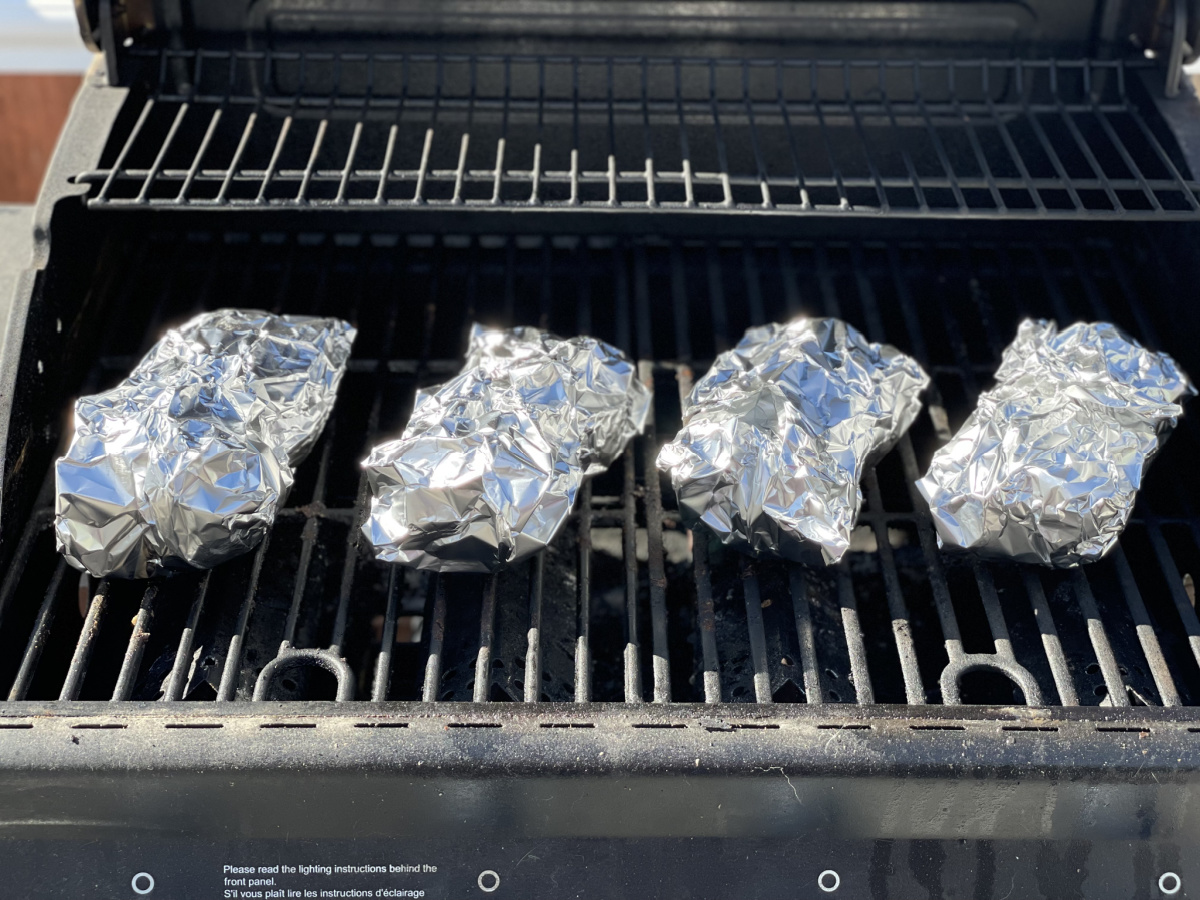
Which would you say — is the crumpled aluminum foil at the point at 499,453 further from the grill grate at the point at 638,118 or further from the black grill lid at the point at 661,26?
the black grill lid at the point at 661,26

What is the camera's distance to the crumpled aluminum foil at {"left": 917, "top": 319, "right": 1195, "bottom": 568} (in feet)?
4.07

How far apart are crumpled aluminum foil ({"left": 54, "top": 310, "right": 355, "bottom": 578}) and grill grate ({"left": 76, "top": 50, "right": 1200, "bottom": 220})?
42 cm

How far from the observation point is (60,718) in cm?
108

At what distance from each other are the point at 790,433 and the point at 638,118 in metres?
0.71

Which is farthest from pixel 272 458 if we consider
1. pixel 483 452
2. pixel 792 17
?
pixel 792 17

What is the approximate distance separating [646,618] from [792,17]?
105 centimetres

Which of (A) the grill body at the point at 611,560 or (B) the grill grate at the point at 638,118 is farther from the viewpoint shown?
(B) the grill grate at the point at 638,118

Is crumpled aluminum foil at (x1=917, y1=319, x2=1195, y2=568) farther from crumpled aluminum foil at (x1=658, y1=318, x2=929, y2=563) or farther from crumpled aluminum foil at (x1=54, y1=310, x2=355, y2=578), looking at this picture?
crumpled aluminum foil at (x1=54, y1=310, x2=355, y2=578)

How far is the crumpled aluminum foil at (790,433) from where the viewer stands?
1246mm

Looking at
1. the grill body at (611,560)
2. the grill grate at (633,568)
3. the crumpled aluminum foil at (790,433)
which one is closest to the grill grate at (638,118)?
the grill body at (611,560)

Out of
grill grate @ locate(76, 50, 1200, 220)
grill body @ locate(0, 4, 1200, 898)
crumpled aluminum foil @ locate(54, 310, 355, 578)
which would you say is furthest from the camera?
grill grate @ locate(76, 50, 1200, 220)

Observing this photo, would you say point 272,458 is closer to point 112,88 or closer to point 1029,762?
point 112,88

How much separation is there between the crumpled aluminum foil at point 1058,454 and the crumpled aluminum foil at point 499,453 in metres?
0.46

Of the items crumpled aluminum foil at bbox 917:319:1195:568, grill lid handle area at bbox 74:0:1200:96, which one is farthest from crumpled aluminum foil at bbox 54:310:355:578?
crumpled aluminum foil at bbox 917:319:1195:568
